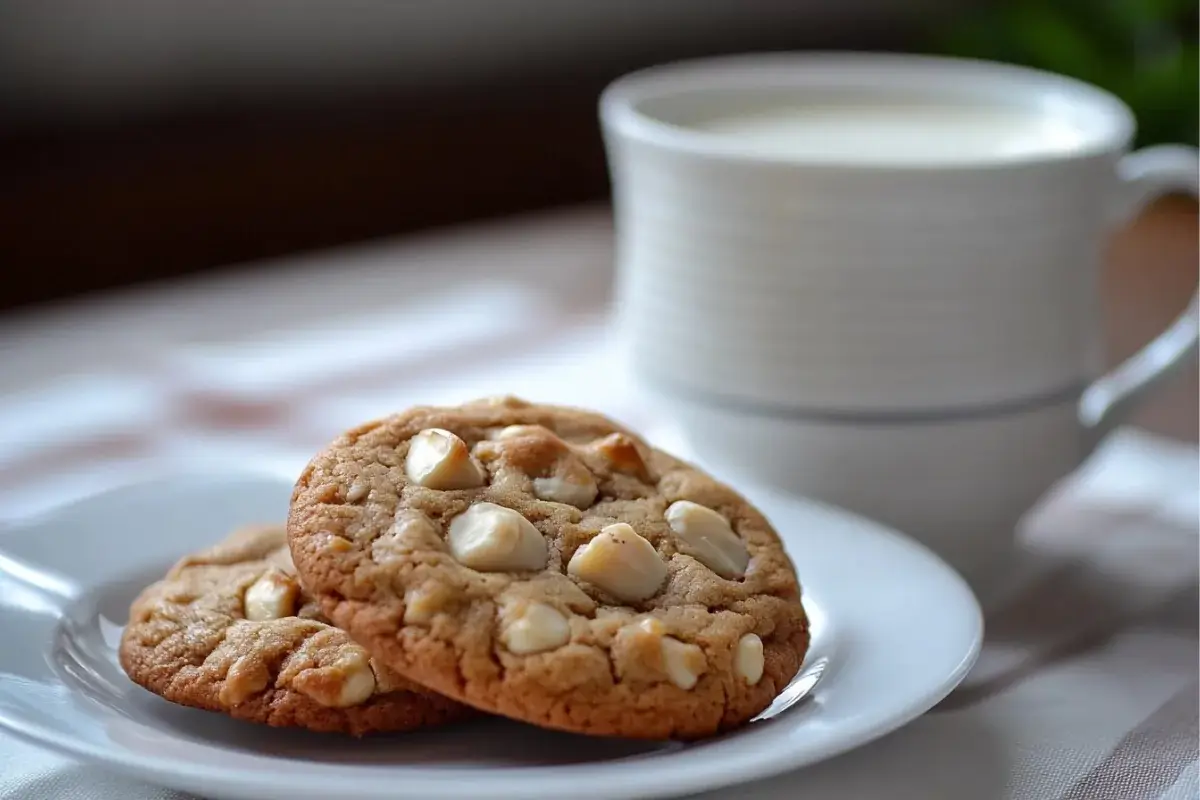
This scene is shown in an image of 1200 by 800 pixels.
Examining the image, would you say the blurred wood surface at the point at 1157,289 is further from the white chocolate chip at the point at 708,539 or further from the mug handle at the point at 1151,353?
the white chocolate chip at the point at 708,539

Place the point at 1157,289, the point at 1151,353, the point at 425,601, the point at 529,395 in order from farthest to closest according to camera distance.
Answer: the point at 1157,289 → the point at 529,395 → the point at 1151,353 → the point at 425,601

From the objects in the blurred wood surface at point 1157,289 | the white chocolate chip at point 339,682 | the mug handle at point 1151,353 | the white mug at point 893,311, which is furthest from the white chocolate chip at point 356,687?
the blurred wood surface at point 1157,289

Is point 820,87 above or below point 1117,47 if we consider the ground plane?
above

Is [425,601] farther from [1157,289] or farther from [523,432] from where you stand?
[1157,289]

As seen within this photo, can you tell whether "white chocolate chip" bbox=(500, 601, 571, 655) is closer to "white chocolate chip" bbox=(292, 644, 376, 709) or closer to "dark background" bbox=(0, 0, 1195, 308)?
"white chocolate chip" bbox=(292, 644, 376, 709)

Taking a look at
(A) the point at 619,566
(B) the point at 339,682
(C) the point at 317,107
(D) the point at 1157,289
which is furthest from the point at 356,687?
(C) the point at 317,107

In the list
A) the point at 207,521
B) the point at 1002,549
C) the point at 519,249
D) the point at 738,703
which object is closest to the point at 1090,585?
the point at 1002,549

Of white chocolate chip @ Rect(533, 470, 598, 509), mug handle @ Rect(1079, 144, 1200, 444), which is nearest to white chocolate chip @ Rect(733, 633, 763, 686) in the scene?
white chocolate chip @ Rect(533, 470, 598, 509)

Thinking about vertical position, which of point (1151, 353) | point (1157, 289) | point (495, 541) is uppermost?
point (495, 541)
